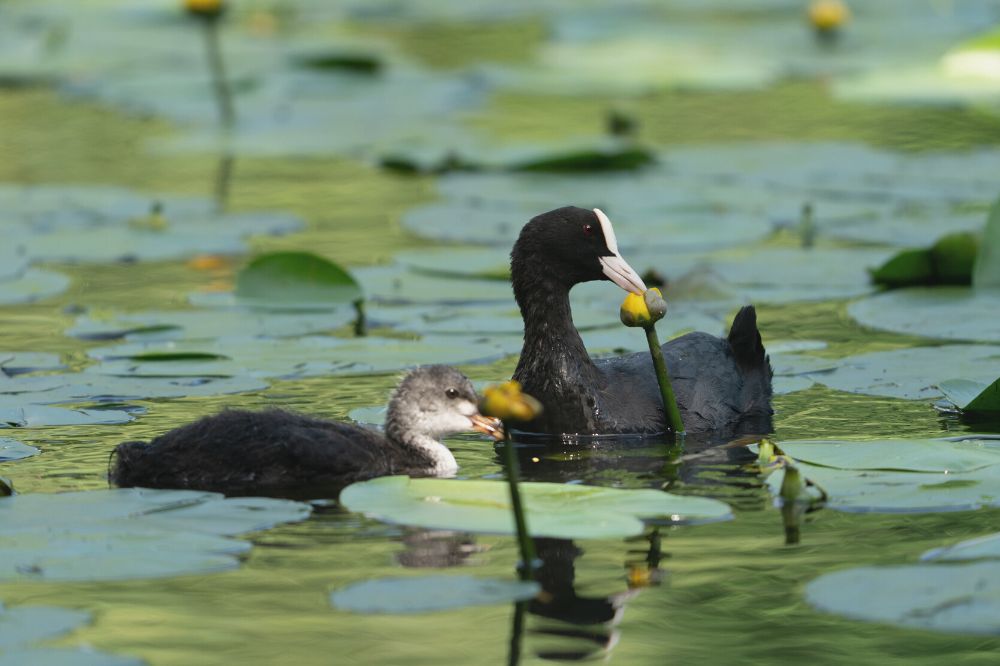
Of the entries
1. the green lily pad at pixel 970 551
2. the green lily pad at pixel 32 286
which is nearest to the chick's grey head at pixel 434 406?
the green lily pad at pixel 970 551

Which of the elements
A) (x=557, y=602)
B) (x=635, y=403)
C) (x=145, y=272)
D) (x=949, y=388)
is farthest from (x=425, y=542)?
(x=145, y=272)

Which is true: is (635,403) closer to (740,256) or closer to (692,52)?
(740,256)

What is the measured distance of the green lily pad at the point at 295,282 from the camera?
28.1 ft

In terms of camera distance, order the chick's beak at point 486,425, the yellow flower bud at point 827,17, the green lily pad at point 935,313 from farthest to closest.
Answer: the yellow flower bud at point 827,17
the green lily pad at point 935,313
the chick's beak at point 486,425

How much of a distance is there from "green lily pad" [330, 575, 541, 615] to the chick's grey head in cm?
147

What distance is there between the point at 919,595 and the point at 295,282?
4774 millimetres

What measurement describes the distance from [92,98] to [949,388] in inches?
418

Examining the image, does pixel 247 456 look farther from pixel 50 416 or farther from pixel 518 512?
pixel 518 512

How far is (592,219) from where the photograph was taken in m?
7.02

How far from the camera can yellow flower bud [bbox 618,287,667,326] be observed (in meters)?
5.93

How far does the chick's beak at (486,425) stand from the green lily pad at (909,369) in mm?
1576

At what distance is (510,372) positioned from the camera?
755 centimetres

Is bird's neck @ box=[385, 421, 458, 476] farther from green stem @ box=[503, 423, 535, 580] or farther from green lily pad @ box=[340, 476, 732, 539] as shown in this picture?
green stem @ box=[503, 423, 535, 580]

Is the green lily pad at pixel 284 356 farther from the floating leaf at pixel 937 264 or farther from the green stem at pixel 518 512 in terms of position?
the green stem at pixel 518 512
